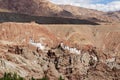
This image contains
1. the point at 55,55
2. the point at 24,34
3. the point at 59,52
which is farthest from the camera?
the point at 24,34

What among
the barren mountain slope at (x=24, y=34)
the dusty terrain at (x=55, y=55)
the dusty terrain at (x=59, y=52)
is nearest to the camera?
the dusty terrain at (x=55, y=55)

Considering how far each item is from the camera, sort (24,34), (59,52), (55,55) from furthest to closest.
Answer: (24,34) → (59,52) → (55,55)

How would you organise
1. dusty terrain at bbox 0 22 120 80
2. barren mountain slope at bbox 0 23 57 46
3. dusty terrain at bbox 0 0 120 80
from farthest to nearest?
barren mountain slope at bbox 0 23 57 46 < dusty terrain at bbox 0 0 120 80 < dusty terrain at bbox 0 22 120 80

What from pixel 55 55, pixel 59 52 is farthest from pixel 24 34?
pixel 55 55

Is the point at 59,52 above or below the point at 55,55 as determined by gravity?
above

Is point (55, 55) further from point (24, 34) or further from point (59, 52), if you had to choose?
point (24, 34)

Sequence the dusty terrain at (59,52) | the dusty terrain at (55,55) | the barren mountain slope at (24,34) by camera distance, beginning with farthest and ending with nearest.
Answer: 1. the barren mountain slope at (24,34)
2. the dusty terrain at (59,52)
3. the dusty terrain at (55,55)

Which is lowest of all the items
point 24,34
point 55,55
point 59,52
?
point 55,55

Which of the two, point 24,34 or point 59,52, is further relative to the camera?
point 24,34

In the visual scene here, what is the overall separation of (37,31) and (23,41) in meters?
6.52

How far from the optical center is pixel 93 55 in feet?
291

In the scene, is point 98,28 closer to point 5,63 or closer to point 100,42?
point 100,42

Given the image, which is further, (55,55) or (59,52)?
(59,52)

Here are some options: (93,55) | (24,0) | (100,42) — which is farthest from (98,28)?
(24,0)
